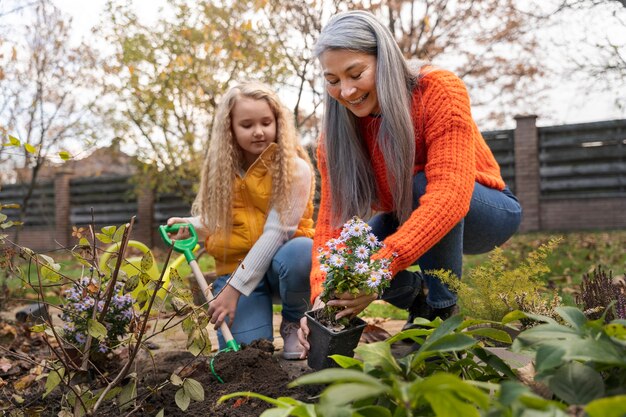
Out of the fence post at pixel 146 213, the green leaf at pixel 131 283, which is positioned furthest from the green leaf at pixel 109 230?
the fence post at pixel 146 213

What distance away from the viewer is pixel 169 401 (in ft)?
6.35

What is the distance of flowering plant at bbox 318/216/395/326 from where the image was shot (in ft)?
5.51

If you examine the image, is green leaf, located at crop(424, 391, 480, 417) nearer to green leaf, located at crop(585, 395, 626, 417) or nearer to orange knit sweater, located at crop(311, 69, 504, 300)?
green leaf, located at crop(585, 395, 626, 417)

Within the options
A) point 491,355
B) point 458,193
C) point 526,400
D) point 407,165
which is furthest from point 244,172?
point 526,400

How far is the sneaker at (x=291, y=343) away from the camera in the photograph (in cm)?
250

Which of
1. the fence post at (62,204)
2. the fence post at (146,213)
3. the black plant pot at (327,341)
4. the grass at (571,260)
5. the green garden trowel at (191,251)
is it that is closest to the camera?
the black plant pot at (327,341)

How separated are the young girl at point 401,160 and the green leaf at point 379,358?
0.58 m

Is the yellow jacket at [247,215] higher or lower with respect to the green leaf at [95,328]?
higher

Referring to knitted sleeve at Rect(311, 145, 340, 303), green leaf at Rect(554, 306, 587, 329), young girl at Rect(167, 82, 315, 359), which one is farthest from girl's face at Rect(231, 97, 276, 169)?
green leaf at Rect(554, 306, 587, 329)

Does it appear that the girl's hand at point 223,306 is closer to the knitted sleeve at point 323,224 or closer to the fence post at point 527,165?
the knitted sleeve at point 323,224

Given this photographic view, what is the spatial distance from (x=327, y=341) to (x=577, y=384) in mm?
864

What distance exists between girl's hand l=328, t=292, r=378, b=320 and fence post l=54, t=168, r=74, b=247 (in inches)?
565

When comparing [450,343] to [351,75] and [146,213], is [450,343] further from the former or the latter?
[146,213]

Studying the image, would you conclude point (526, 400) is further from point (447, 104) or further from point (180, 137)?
point (180, 137)
